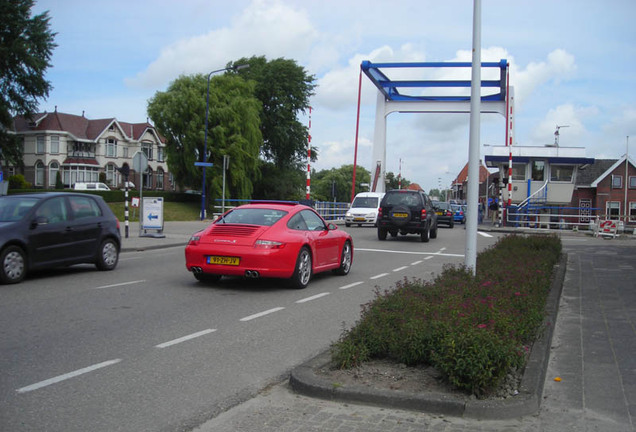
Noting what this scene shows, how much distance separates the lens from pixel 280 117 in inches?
2365

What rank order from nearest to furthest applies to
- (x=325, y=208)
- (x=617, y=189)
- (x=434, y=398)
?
(x=434, y=398)
(x=325, y=208)
(x=617, y=189)

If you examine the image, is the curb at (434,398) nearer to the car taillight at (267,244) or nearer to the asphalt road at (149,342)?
the asphalt road at (149,342)

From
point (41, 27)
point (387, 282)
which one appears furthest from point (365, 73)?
point (387, 282)

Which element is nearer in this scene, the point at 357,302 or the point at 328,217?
the point at 357,302

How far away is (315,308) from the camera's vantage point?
8.63 meters

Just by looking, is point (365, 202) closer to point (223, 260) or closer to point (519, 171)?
point (519, 171)

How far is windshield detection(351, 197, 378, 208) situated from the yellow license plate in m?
25.1

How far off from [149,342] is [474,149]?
17.7ft

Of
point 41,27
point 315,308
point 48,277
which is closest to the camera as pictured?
point 315,308

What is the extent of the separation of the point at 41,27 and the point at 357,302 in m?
34.6

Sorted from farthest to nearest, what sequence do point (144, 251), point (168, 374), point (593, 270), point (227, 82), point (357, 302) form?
point (227, 82), point (144, 251), point (593, 270), point (357, 302), point (168, 374)

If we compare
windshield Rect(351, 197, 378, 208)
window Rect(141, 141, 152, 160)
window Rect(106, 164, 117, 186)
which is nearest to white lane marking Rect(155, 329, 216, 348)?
windshield Rect(351, 197, 378, 208)

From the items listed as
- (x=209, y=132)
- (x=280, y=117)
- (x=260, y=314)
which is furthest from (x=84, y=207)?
(x=280, y=117)

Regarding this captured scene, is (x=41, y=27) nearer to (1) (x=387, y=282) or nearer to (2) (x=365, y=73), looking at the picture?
(2) (x=365, y=73)
